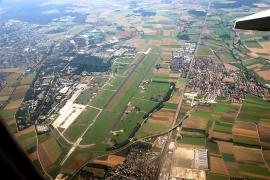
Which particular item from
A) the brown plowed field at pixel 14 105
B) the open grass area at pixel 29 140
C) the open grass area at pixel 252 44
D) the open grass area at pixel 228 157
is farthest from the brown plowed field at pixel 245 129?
the open grass area at pixel 252 44

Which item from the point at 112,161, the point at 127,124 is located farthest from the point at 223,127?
the point at 112,161

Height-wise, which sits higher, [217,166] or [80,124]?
[217,166]

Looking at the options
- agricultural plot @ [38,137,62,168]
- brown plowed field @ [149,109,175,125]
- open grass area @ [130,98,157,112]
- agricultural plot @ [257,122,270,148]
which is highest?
agricultural plot @ [257,122,270,148]

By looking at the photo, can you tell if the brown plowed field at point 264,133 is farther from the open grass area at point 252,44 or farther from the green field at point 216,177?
the open grass area at point 252,44

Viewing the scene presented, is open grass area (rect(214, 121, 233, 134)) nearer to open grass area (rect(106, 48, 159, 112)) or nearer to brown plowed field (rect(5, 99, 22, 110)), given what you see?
open grass area (rect(106, 48, 159, 112))

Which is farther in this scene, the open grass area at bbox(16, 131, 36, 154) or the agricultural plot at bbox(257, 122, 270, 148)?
the open grass area at bbox(16, 131, 36, 154)

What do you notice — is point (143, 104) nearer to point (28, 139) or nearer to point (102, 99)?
point (102, 99)

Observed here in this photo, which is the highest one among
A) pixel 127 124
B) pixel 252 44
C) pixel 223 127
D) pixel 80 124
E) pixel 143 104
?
pixel 252 44

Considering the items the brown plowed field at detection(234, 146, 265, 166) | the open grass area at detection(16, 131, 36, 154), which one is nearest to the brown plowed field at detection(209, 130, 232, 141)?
the brown plowed field at detection(234, 146, 265, 166)

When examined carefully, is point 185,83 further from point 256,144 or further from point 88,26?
point 88,26
